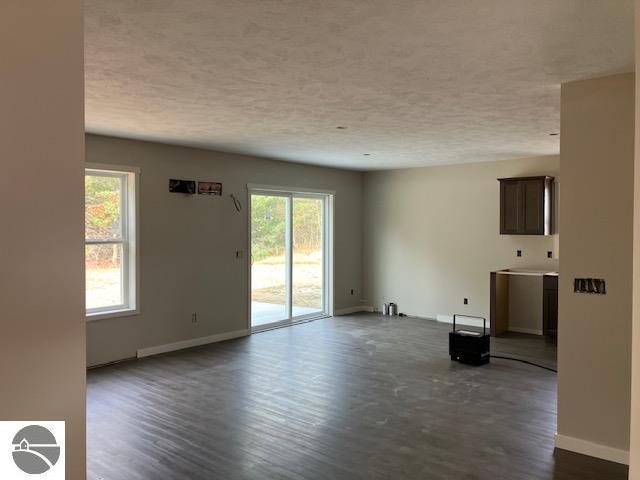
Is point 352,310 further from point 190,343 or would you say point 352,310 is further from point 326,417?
point 326,417

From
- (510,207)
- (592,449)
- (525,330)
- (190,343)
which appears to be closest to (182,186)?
(190,343)

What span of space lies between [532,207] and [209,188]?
4423mm

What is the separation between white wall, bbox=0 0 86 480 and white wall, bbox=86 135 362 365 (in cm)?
439

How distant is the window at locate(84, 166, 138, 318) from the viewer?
5.52 m

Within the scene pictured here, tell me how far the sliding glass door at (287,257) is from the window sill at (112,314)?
6.33ft

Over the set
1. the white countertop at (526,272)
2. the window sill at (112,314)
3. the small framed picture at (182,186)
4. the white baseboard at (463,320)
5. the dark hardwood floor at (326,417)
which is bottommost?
the dark hardwood floor at (326,417)

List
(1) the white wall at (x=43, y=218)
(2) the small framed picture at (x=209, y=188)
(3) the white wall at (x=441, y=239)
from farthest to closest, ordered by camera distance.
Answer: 1. (3) the white wall at (x=441, y=239)
2. (2) the small framed picture at (x=209, y=188)
3. (1) the white wall at (x=43, y=218)

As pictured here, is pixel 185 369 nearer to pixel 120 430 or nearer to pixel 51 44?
pixel 120 430

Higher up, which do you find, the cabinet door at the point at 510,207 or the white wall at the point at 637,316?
the cabinet door at the point at 510,207

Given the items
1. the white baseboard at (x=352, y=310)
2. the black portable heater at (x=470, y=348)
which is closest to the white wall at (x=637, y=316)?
the black portable heater at (x=470, y=348)

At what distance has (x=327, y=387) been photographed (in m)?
4.75

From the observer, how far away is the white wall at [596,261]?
321 cm

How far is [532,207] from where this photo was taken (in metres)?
6.96

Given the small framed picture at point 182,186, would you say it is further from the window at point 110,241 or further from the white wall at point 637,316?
the white wall at point 637,316
